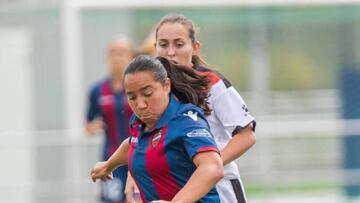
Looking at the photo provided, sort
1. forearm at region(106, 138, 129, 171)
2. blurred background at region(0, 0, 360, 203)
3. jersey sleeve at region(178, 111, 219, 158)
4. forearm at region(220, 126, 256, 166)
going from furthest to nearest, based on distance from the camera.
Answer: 1. blurred background at region(0, 0, 360, 203)
2. forearm at region(220, 126, 256, 166)
3. forearm at region(106, 138, 129, 171)
4. jersey sleeve at region(178, 111, 219, 158)

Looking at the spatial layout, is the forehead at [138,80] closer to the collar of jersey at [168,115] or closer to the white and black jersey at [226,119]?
the collar of jersey at [168,115]

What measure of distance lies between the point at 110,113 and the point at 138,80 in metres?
5.98

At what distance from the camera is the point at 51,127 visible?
49.2ft

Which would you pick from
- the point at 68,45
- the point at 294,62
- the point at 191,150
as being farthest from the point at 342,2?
the point at 191,150

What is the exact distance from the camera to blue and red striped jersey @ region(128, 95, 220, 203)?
5.88 m

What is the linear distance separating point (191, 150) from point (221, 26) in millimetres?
9643

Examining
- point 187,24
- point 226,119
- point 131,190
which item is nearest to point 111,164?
point 131,190

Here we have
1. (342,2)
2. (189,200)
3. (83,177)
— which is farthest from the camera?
(342,2)

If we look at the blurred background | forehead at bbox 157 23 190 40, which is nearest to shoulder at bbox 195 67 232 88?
forehead at bbox 157 23 190 40

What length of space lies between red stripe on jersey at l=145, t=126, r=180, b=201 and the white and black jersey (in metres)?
0.94

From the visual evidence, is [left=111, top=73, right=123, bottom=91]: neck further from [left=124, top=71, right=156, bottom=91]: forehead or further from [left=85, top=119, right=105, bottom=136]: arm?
[left=124, top=71, right=156, bottom=91]: forehead

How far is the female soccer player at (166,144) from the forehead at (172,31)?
29.8 inches

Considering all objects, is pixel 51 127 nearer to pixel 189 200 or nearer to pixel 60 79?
pixel 60 79

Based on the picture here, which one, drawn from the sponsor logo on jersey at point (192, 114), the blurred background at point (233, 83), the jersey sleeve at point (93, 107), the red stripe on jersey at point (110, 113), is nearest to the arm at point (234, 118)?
the sponsor logo on jersey at point (192, 114)
